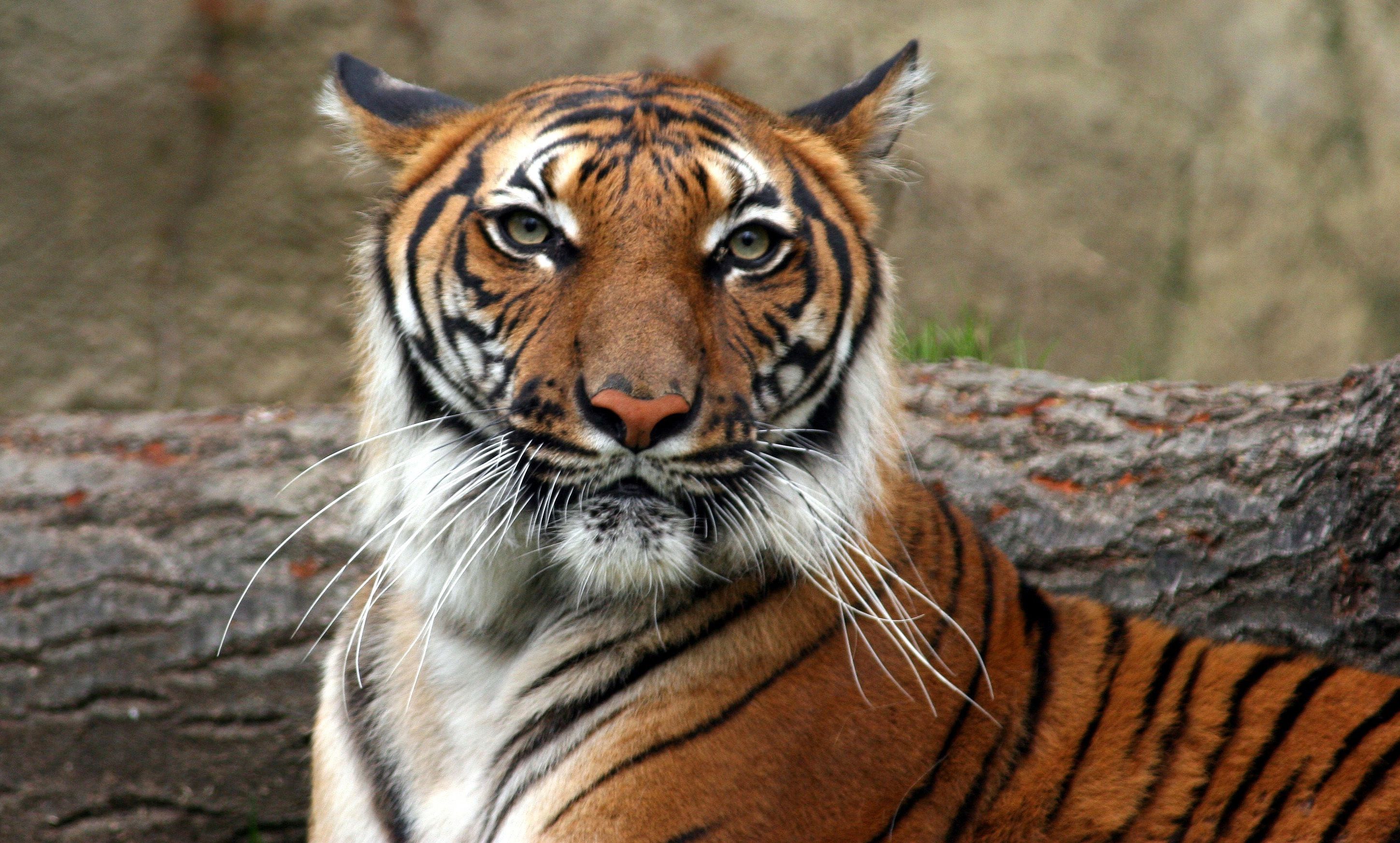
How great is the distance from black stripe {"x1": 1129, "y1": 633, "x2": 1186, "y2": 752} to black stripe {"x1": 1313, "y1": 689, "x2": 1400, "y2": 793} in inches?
9.6

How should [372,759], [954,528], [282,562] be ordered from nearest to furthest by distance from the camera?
[372,759]
[954,528]
[282,562]

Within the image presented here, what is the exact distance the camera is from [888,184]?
4.96 meters

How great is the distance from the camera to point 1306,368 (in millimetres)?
5266

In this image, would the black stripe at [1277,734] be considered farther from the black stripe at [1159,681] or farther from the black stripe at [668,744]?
the black stripe at [668,744]

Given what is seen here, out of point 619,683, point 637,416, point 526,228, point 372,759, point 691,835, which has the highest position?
point 526,228

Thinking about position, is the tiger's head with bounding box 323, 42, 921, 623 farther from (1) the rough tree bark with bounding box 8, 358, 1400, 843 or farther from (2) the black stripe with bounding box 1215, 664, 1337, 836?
(1) the rough tree bark with bounding box 8, 358, 1400, 843

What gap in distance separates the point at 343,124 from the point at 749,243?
2.50ft

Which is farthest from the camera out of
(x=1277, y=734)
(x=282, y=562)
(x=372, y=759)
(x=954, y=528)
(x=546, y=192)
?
(x=282, y=562)

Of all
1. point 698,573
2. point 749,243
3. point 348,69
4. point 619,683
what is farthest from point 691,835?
point 348,69

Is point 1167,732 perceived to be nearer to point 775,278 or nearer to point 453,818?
point 775,278

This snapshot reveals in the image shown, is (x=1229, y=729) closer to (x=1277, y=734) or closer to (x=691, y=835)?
(x=1277, y=734)

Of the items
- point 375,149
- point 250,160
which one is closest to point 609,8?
point 250,160

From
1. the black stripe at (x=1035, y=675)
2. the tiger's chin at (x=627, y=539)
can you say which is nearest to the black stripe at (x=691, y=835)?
the tiger's chin at (x=627, y=539)

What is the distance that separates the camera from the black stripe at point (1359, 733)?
183 cm
